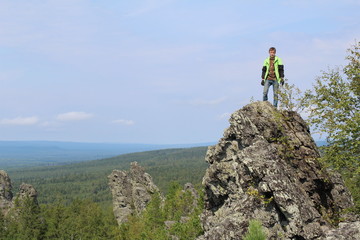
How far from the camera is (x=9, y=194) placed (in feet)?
346

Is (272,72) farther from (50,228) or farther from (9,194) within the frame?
(9,194)

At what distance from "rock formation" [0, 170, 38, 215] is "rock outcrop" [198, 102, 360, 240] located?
82379 mm

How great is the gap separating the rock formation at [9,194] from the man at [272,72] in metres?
85.3

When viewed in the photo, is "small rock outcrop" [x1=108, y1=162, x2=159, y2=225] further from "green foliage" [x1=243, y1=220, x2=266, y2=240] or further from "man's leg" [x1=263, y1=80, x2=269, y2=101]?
"green foliage" [x1=243, y1=220, x2=266, y2=240]

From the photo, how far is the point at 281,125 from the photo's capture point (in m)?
22.3

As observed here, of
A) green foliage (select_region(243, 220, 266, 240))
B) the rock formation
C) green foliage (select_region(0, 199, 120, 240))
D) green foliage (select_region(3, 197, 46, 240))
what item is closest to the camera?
green foliage (select_region(243, 220, 266, 240))

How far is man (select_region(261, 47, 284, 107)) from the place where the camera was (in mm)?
24828

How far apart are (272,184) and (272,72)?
10713mm

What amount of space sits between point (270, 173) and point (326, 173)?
617cm

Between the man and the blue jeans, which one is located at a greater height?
the man

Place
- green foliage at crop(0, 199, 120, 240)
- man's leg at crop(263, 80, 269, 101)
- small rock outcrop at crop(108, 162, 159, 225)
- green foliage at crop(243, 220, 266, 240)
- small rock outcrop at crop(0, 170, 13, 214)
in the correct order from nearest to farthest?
green foliage at crop(243, 220, 266, 240) < man's leg at crop(263, 80, 269, 101) < green foliage at crop(0, 199, 120, 240) < small rock outcrop at crop(0, 170, 13, 214) < small rock outcrop at crop(108, 162, 159, 225)

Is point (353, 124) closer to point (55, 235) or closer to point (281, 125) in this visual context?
point (281, 125)

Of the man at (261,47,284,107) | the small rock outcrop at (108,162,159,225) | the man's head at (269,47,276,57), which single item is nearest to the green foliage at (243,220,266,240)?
the man at (261,47,284,107)

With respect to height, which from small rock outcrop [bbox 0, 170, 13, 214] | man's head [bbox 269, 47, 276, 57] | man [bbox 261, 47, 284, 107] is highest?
man's head [bbox 269, 47, 276, 57]
